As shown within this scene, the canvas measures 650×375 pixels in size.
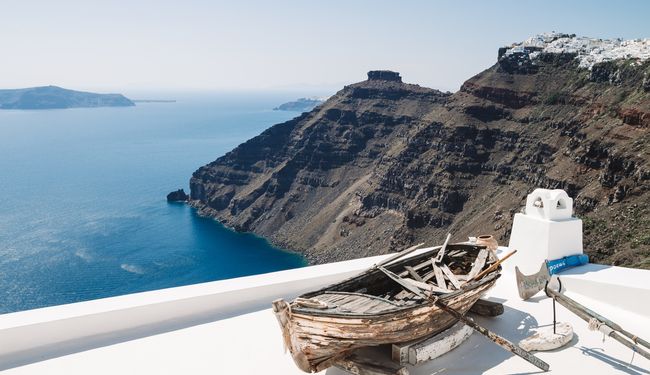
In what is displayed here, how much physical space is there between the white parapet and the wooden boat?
199cm

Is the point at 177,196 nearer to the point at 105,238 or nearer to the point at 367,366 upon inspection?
the point at 105,238

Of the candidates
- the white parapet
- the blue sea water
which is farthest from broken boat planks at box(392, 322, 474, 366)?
the blue sea water

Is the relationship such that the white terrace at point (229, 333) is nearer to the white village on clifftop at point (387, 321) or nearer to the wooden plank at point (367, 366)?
the white village on clifftop at point (387, 321)

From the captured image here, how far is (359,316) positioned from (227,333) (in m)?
2.10

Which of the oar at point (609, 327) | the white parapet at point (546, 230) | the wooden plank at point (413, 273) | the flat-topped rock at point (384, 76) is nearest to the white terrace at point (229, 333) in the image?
the oar at point (609, 327)

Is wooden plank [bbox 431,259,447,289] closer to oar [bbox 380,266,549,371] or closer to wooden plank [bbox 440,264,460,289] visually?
wooden plank [bbox 440,264,460,289]

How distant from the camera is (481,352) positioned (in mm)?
5746

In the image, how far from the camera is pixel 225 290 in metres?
6.86

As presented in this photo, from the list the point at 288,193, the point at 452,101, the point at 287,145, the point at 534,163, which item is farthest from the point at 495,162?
the point at 287,145

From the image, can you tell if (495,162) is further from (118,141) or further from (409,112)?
(118,141)

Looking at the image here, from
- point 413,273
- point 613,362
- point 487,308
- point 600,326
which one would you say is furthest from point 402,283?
point 613,362

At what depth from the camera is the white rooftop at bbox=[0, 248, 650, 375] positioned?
17.9 feet

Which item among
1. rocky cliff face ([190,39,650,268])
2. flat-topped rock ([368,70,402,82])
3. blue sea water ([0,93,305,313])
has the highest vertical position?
flat-topped rock ([368,70,402,82])

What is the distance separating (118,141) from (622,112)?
18172 centimetres
